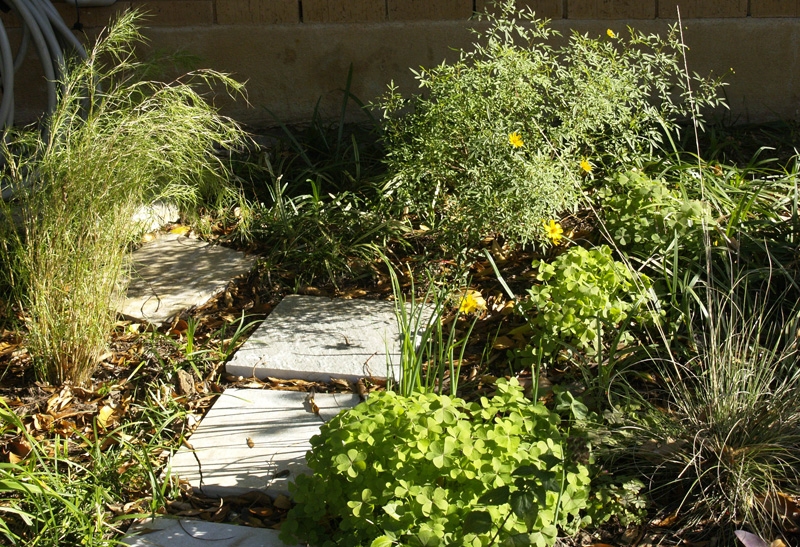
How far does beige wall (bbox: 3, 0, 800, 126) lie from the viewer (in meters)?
4.52

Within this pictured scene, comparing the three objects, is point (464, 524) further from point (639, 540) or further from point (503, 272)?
point (503, 272)

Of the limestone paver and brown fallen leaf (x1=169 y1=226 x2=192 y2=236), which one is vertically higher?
the limestone paver

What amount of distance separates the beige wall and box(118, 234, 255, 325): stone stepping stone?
1.48 m

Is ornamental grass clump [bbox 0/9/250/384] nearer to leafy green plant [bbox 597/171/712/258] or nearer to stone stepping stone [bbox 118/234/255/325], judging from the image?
stone stepping stone [bbox 118/234/255/325]

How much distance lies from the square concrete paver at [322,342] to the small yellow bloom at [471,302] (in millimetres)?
287

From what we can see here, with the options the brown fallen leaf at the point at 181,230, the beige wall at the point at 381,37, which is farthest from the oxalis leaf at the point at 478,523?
the beige wall at the point at 381,37

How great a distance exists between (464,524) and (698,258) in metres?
1.67

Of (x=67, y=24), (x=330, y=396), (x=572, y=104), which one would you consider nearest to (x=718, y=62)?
(x=572, y=104)

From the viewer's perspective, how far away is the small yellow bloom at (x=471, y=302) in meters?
2.76

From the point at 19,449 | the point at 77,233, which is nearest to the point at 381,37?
the point at 77,233

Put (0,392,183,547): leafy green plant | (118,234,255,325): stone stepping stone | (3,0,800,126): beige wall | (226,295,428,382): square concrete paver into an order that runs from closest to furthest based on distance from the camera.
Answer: (0,392,183,547): leafy green plant
(226,295,428,382): square concrete paver
(118,234,255,325): stone stepping stone
(3,0,800,126): beige wall

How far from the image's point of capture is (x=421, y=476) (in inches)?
72.0

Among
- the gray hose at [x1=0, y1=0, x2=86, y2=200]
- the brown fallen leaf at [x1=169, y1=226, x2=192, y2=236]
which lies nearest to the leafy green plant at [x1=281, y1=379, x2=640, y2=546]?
the brown fallen leaf at [x1=169, y1=226, x2=192, y2=236]

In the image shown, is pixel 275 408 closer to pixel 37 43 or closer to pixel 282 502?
pixel 282 502
